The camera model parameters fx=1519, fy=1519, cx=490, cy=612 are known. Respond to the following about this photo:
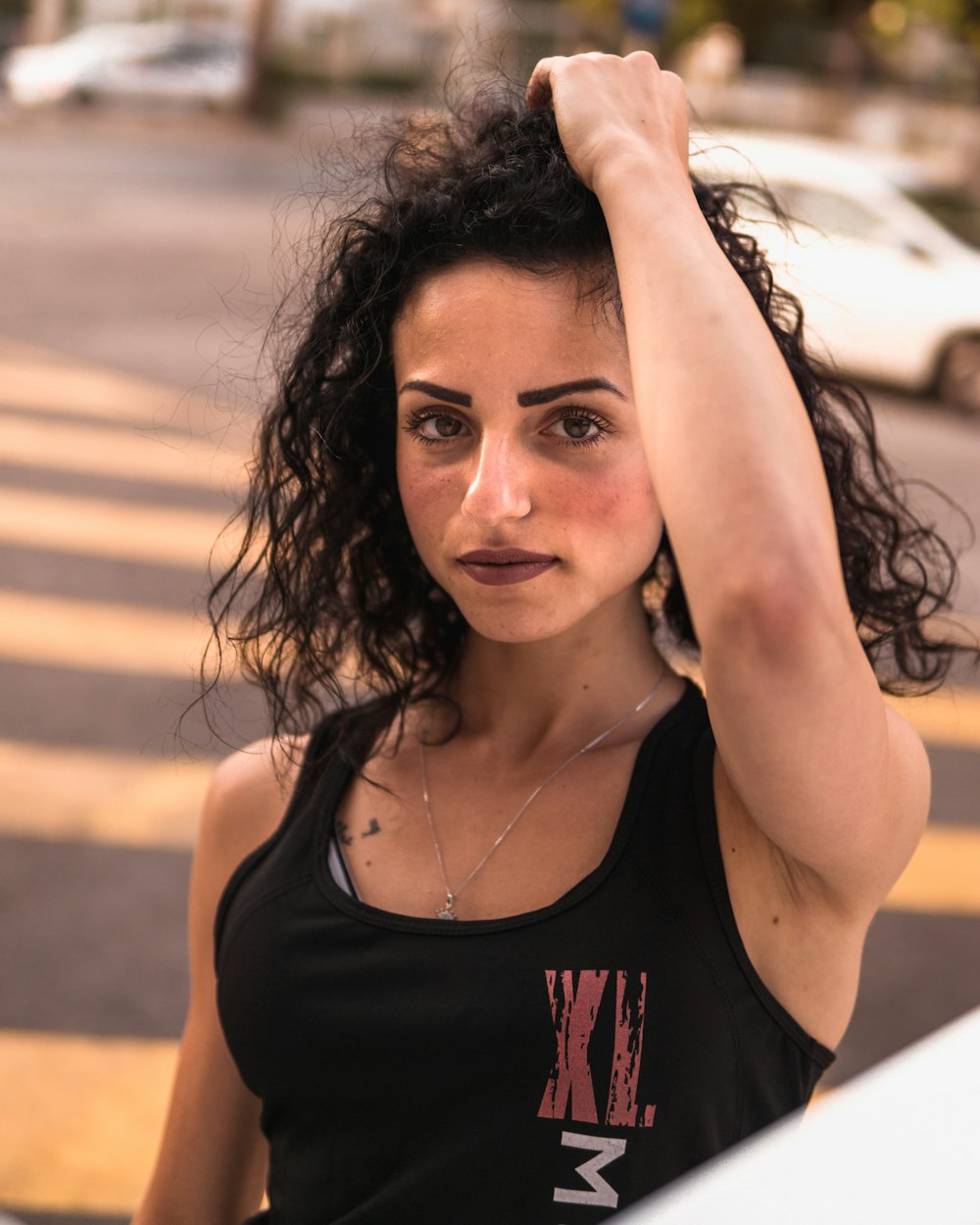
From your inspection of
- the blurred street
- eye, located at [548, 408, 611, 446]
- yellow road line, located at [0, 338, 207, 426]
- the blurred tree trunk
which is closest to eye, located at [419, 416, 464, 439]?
eye, located at [548, 408, 611, 446]

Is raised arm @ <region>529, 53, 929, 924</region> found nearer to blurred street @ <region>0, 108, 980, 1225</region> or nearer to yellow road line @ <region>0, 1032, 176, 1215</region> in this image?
blurred street @ <region>0, 108, 980, 1225</region>

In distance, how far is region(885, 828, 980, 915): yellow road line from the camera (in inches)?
171

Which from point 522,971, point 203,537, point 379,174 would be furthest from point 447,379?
point 203,537

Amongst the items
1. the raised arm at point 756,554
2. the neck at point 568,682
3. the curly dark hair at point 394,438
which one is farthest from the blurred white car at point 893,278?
the raised arm at point 756,554

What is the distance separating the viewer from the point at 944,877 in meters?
4.50

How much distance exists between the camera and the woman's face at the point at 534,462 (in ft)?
4.82

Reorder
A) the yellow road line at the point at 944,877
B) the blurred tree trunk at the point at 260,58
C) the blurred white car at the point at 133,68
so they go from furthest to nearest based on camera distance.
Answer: the blurred tree trunk at the point at 260,58 → the blurred white car at the point at 133,68 → the yellow road line at the point at 944,877

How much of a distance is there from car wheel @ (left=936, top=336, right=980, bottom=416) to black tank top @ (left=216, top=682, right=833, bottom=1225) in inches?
354

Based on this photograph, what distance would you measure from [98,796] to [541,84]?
11.3ft

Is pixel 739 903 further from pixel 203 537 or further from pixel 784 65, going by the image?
pixel 784 65

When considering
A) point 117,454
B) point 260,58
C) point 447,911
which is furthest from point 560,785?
point 260,58

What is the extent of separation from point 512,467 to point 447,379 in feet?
0.40

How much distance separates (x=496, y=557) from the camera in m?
1.47

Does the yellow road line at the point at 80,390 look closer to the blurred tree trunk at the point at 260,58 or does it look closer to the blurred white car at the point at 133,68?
the blurred white car at the point at 133,68
